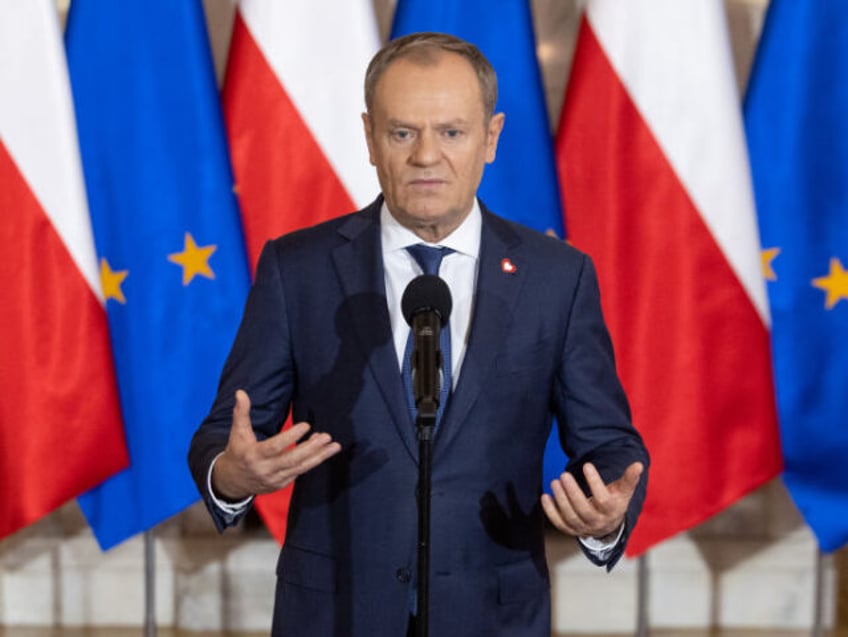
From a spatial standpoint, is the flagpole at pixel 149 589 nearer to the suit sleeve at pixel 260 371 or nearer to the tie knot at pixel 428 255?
the suit sleeve at pixel 260 371

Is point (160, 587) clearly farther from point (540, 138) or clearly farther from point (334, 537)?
point (334, 537)

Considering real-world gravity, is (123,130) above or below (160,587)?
above

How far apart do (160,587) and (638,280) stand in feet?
7.60

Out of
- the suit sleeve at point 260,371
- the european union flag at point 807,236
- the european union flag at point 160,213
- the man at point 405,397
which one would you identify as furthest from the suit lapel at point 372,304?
the european union flag at point 807,236

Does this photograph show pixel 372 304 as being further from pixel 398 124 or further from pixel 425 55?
pixel 425 55

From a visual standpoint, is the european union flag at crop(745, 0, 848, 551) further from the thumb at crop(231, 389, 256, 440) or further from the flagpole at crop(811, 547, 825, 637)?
the thumb at crop(231, 389, 256, 440)

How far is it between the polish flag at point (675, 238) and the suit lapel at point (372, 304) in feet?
5.19

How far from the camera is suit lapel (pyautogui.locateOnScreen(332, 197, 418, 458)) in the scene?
1.58 m

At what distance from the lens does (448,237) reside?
66.9 inches

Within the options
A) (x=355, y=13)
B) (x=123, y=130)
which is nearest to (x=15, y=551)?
(x=123, y=130)

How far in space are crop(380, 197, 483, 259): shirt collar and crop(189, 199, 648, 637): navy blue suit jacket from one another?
0.07 ft

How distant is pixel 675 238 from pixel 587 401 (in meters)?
1.64

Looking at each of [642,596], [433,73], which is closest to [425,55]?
[433,73]

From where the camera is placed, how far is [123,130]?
3207 millimetres
